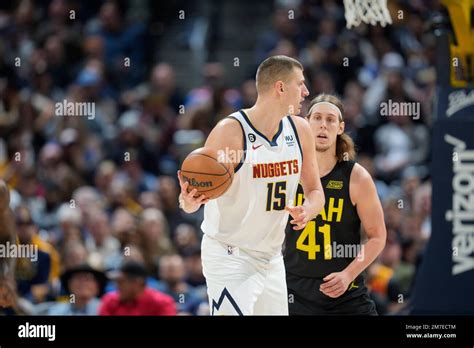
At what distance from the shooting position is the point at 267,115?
670 cm

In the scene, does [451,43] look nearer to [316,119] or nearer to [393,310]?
[316,119]

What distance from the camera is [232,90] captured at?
11570mm

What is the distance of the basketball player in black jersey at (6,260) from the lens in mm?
7414

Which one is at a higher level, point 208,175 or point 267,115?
point 267,115

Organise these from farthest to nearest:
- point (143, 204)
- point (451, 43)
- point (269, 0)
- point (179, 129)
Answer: point (269, 0) → point (179, 129) → point (143, 204) → point (451, 43)

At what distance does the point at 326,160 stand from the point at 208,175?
1.03 metres

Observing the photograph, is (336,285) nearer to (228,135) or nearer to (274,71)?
(228,135)

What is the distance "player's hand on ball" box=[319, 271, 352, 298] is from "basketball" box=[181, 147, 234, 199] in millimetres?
956

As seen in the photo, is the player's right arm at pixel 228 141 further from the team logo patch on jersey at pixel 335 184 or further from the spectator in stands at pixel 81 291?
the spectator in stands at pixel 81 291

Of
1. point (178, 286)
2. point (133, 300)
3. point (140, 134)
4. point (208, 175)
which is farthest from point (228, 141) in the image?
point (140, 134)

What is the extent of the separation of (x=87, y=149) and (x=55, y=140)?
17.8 inches

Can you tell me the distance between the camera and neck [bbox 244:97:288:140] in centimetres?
667

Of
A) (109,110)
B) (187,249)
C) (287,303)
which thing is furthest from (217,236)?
(109,110)

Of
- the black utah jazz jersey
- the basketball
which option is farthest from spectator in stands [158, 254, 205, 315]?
the basketball
